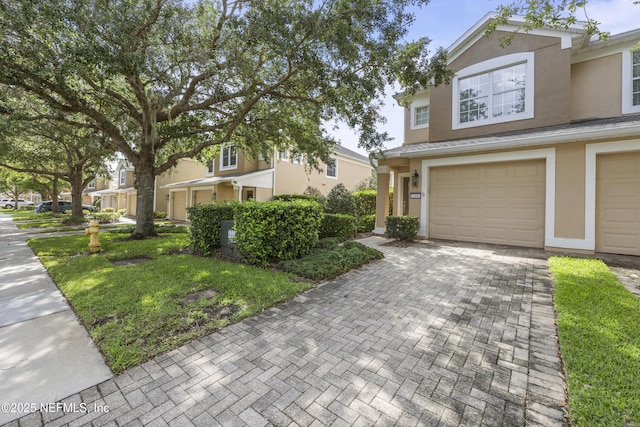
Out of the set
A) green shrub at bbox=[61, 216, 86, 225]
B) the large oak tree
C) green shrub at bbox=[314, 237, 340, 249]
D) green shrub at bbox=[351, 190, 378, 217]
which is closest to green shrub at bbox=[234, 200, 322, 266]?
green shrub at bbox=[314, 237, 340, 249]

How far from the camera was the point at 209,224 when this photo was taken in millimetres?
7523

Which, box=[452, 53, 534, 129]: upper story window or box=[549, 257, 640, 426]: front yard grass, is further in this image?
box=[452, 53, 534, 129]: upper story window

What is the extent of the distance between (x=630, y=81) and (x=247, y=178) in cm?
1637

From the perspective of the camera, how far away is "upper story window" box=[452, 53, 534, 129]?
30.3 feet

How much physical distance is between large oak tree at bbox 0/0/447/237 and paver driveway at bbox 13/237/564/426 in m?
6.26

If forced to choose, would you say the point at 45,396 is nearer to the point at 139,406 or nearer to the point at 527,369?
the point at 139,406

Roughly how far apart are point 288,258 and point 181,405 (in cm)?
431

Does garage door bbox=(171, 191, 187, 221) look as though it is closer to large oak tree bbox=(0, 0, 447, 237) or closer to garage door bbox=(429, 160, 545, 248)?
large oak tree bbox=(0, 0, 447, 237)

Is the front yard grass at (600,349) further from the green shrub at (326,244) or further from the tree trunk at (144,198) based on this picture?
the tree trunk at (144,198)

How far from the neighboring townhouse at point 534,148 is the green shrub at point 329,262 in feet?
14.2

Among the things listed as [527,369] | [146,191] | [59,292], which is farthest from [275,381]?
[146,191]

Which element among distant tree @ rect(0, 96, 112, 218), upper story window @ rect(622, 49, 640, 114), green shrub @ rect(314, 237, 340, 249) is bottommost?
green shrub @ rect(314, 237, 340, 249)

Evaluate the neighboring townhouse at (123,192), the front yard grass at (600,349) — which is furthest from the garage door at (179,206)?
the front yard grass at (600,349)

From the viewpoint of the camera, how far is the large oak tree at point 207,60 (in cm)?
605
